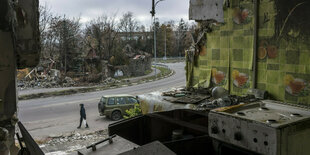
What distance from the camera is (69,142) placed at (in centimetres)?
1363

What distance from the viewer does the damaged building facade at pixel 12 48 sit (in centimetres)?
257

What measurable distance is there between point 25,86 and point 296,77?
79.4 ft

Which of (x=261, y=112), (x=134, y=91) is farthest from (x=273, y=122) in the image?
(x=134, y=91)

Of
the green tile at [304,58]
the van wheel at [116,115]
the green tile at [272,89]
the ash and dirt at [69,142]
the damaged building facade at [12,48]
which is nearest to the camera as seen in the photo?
the damaged building facade at [12,48]

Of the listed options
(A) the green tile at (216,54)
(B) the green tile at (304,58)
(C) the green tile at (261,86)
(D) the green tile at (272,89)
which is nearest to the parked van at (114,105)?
(A) the green tile at (216,54)

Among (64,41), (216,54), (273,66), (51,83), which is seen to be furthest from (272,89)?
(64,41)

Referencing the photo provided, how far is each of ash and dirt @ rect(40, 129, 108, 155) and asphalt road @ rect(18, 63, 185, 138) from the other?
65 centimetres

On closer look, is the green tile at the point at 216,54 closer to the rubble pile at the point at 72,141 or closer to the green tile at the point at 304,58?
the green tile at the point at 304,58

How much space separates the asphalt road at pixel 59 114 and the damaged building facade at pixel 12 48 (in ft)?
41.9

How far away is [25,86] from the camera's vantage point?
26797 millimetres

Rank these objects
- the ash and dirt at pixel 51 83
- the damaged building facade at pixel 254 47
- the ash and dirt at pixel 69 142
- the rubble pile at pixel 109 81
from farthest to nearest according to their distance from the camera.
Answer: the rubble pile at pixel 109 81 → the ash and dirt at pixel 51 83 → the ash and dirt at pixel 69 142 → the damaged building facade at pixel 254 47

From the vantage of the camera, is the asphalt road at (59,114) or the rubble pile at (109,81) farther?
the rubble pile at (109,81)

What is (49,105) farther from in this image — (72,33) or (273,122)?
(273,122)

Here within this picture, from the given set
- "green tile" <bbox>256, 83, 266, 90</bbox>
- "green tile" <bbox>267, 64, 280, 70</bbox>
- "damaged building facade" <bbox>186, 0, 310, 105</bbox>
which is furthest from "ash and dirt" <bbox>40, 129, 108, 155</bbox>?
"green tile" <bbox>267, 64, 280, 70</bbox>
